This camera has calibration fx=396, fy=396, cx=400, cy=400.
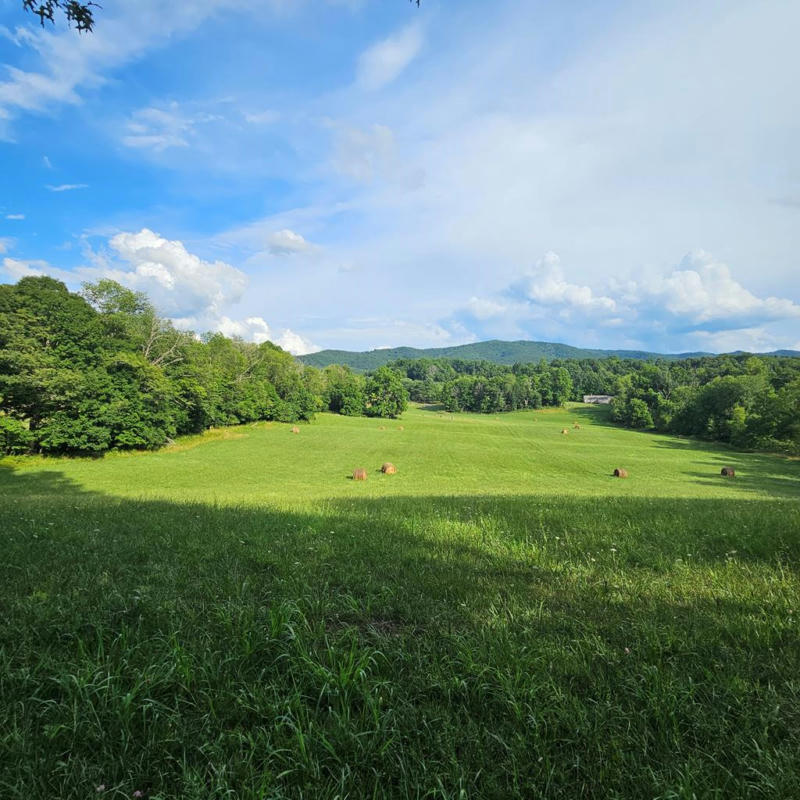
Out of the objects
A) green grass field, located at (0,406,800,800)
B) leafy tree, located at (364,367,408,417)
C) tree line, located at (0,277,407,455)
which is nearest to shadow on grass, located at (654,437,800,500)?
green grass field, located at (0,406,800,800)

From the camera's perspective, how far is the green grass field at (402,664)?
2041 millimetres

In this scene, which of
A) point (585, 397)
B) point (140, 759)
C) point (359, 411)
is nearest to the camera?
point (140, 759)

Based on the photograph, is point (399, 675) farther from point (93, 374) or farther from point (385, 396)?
point (385, 396)

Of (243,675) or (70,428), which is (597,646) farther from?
(70,428)

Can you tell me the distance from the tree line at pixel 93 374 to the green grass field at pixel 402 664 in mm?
38702

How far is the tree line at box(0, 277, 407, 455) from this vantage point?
34.6m

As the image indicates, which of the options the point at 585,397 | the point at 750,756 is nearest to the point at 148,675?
the point at 750,756

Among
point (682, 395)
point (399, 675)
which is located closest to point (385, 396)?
point (682, 395)

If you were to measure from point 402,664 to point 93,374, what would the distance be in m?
46.6

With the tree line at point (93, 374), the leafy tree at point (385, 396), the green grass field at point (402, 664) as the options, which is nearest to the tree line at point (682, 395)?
the leafy tree at point (385, 396)

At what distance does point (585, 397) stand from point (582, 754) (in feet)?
590

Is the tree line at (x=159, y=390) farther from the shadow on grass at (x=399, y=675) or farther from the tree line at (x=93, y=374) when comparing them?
the shadow on grass at (x=399, y=675)

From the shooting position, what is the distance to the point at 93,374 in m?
38.5

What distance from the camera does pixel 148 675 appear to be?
2.63m
